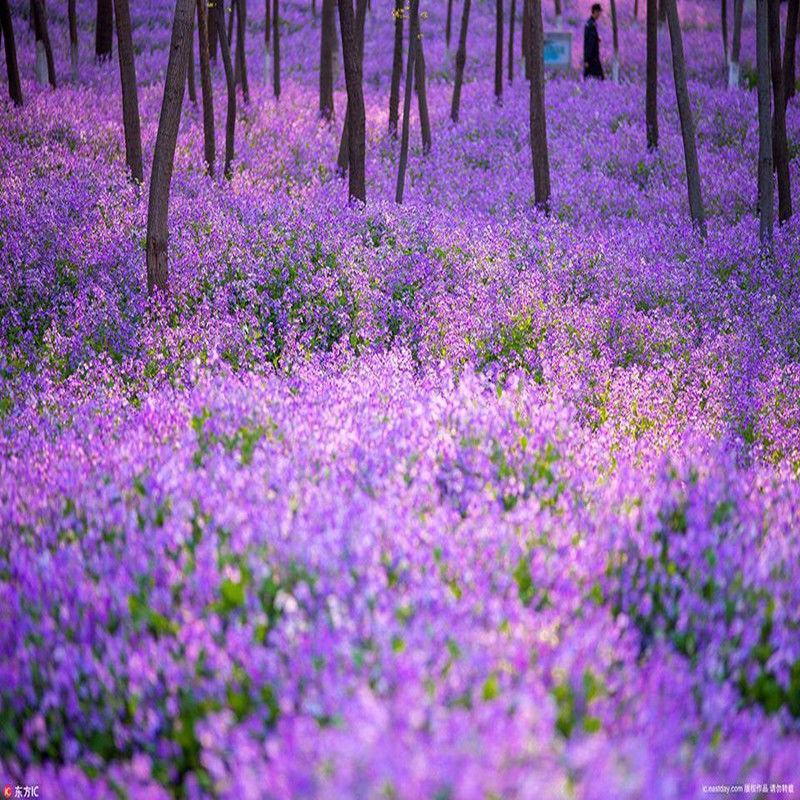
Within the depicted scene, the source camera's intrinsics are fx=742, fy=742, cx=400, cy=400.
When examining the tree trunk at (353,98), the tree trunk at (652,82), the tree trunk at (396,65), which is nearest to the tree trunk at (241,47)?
the tree trunk at (396,65)

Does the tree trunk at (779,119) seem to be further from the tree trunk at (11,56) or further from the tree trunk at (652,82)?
the tree trunk at (11,56)

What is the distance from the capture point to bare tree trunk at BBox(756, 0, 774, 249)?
1030 cm

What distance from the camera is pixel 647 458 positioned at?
4715 millimetres

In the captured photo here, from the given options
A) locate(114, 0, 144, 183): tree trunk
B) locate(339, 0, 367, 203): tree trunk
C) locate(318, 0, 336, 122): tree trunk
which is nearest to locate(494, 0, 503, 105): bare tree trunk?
locate(318, 0, 336, 122): tree trunk

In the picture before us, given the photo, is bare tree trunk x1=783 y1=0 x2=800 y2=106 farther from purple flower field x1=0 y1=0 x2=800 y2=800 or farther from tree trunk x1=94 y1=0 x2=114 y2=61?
tree trunk x1=94 y1=0 x2=114 y2=61

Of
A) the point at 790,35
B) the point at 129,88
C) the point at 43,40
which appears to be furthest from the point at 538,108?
the point at 43,40

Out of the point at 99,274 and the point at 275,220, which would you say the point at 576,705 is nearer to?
the point at 99,274

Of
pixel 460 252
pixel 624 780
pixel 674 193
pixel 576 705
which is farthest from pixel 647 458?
pixel 674 193

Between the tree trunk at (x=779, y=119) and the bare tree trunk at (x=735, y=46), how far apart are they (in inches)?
448

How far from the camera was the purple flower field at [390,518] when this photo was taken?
2.07 meters

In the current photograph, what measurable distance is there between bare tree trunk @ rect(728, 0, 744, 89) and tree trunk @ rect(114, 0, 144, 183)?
707 inches

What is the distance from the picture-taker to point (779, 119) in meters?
11.8

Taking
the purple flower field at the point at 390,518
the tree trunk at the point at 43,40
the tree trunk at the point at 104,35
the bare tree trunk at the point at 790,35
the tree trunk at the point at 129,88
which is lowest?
the purple flower field at the point at 390,518

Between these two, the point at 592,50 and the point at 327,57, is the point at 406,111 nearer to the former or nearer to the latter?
the point at 327,57
